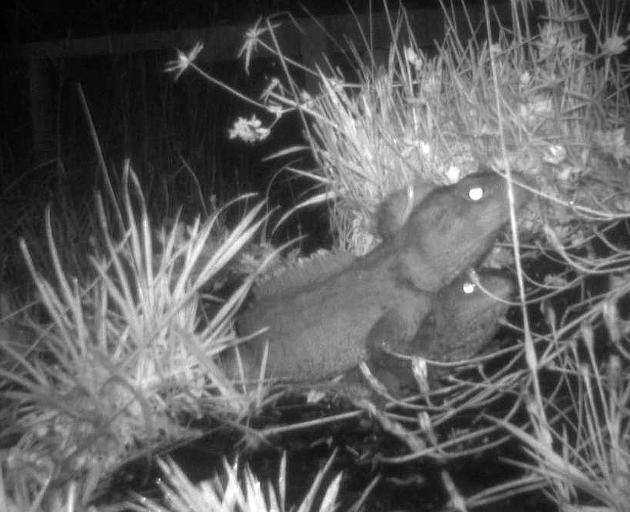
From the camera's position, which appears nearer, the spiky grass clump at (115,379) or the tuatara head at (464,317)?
the spiky grass clump at (115,379)

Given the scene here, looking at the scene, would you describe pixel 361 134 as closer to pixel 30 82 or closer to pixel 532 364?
pixel 532 364

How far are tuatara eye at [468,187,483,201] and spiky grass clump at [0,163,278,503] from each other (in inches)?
27.3

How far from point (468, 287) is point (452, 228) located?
0.19 m

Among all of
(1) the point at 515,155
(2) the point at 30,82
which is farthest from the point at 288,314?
(2) the point at 30,82

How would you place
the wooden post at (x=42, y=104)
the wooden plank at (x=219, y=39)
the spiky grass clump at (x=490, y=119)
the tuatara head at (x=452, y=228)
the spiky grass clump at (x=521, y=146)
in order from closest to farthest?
the spiky grass clump at (x=521, y=146) → the spiky grass clump at (x=490, y=119) → the tuatara head at (x=452, y=228) → the wooden plank at (x=219, y=39) → the wooden post at (x=42, y=104)

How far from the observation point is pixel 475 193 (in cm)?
244

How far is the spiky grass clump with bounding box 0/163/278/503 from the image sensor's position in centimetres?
204

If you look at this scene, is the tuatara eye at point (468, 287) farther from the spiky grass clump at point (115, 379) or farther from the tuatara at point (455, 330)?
the spiky grass clump at point (115, 379)

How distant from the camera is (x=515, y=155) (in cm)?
257

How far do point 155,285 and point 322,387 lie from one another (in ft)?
1.95

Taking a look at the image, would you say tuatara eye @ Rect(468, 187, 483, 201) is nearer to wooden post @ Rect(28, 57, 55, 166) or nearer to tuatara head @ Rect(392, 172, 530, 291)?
tuatara head @ Rect(392, 172, 530, 291)

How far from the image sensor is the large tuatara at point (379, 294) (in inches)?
96.3

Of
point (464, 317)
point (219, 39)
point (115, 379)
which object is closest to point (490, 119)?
point (464, 317)

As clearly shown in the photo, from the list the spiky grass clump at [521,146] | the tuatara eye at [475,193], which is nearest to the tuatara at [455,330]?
the spiky grass clump at [521,146]
